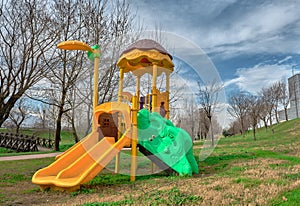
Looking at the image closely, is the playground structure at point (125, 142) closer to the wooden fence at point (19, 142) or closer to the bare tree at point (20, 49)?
the bare tree at point (20, 49)

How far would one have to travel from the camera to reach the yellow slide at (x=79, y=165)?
5215 mm

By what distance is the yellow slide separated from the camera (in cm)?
521

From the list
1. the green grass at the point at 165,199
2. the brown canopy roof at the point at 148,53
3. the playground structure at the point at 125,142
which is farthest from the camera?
the brown canopy roof at the point at 148,53

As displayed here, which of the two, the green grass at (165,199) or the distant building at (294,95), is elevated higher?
the distant building at (294,95)

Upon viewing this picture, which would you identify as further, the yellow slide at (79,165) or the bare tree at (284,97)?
→ the bare tree at (284,97)

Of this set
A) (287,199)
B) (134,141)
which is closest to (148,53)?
(134,141)

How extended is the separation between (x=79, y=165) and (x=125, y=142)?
1.26 meters

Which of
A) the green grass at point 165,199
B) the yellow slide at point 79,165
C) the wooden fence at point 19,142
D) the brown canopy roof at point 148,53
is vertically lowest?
the green grass at point 165,199

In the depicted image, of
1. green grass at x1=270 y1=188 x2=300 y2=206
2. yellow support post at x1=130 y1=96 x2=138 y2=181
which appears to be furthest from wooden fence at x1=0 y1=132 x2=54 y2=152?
green grass at x1=270 y1=188 x2=300 y2=206

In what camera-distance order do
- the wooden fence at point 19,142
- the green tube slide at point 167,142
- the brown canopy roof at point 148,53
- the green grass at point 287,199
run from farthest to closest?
1. the wooden fence at point 19,142
2. the brown canopy roof at point 148,53
3. the green tube slide at point 167,142
4. the green grass at point 287,199

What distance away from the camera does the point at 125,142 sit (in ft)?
20.6

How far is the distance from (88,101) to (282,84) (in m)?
30.0

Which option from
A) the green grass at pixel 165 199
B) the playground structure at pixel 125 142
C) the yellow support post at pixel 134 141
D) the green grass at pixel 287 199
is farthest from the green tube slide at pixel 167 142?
the green grass at pixel 287 199

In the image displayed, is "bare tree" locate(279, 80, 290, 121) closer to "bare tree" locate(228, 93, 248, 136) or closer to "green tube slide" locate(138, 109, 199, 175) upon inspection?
"bare tree" locate(228, 93, 248, 136)
